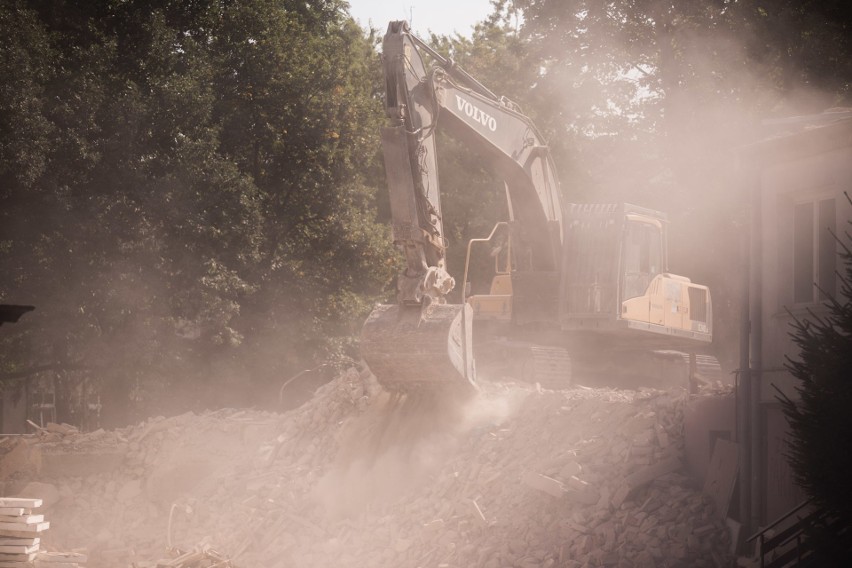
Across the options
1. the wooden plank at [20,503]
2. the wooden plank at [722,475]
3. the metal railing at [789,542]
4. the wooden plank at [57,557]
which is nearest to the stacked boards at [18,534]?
the wooden plank at [20,503]

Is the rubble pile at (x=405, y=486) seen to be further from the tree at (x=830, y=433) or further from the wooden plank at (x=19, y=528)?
the tree at (x=830, y=433)

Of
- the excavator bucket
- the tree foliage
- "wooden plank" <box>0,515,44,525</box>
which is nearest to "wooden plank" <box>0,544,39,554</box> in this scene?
"wooden plank" <box>0,515,44,525</box>

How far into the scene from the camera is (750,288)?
41.0ft

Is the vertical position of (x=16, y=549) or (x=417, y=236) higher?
(x=417, y=236)

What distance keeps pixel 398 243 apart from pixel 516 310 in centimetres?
544

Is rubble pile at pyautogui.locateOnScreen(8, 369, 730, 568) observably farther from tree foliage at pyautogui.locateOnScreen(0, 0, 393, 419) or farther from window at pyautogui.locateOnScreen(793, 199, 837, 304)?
tree foliage at pyautogui.locateOnScreen(0, 0, 393, 419)

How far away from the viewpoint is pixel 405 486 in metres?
14.2

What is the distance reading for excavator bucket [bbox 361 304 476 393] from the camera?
13.3m

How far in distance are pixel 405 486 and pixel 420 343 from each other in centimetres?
232

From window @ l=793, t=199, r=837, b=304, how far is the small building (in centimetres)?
1

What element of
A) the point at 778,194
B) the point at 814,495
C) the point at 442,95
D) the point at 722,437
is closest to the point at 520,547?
the point at 722,437

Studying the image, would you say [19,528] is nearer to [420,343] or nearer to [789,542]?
[420,343]

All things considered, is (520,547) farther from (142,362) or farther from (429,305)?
(142,362)

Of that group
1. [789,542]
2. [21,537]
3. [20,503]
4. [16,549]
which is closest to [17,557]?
[16,549]
